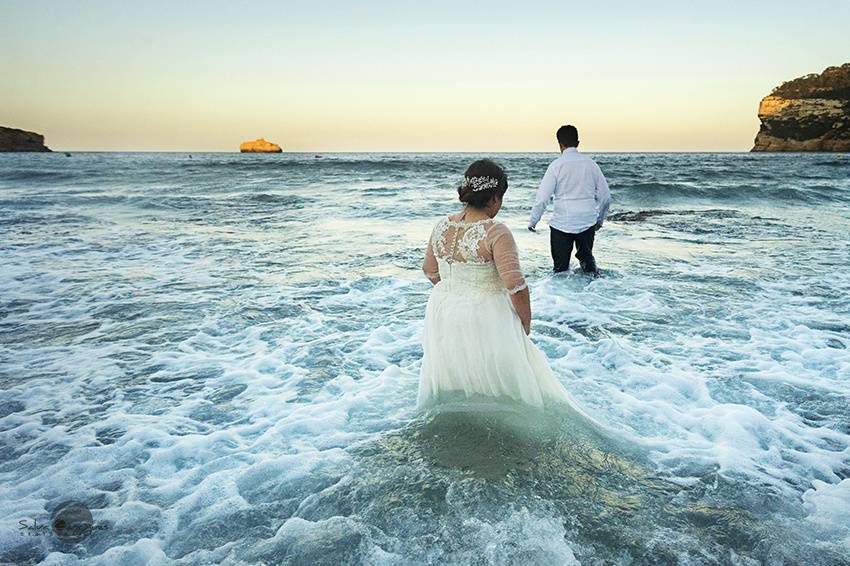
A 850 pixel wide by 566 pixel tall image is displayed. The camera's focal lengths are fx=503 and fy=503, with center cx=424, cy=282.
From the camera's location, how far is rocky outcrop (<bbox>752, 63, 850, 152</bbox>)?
327 feet

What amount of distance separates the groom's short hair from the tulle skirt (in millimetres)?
4470

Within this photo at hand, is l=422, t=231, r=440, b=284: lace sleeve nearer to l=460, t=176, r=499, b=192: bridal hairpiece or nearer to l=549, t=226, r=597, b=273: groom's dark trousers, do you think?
l=460, t=176, r=499, b=192: bridal hairpiece

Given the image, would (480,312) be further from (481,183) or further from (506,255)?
(481,183)

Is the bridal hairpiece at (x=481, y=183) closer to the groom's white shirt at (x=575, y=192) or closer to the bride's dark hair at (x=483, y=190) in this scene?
the bride's dark hair at (x=483, y=190)

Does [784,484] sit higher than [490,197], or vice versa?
[490,197]

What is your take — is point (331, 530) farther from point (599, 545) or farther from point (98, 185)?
point (98, 185)

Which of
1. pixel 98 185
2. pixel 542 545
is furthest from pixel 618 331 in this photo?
pixel 98 185

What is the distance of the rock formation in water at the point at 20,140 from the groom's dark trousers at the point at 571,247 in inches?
5622

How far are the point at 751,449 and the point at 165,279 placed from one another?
8.56 m

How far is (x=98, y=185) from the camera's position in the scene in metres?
28.4

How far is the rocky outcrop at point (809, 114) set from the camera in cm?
9962

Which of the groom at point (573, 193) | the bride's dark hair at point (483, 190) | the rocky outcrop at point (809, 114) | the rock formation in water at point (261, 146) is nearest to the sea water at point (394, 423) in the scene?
the groom at point (573, 193)

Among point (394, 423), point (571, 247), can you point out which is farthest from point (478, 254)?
point (571, 247)

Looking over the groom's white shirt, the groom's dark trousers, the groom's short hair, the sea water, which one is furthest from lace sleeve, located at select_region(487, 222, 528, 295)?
the groom's dark trousers
